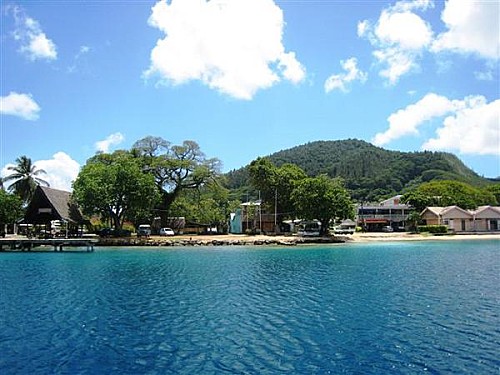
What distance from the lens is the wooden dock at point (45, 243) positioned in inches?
2039

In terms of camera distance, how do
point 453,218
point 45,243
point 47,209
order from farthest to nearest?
point 453,218
point 47,209
point 45,243

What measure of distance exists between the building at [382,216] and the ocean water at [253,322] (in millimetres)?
64715

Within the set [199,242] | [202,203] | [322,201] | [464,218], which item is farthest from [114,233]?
[464,218]

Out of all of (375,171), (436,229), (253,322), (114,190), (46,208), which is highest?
(375,171)

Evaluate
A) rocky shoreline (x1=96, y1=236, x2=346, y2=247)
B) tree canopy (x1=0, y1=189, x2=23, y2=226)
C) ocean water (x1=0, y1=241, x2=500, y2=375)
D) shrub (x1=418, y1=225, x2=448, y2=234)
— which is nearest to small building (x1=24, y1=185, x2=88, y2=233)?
tree canopy (x1=0, y1=189, x2=23, y2=226)

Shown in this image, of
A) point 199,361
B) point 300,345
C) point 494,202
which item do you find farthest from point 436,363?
point 494,202

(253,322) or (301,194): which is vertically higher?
(301,194)

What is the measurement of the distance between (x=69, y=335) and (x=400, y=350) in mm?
10936

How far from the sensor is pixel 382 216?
9556 cm

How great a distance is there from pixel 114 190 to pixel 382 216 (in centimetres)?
6095

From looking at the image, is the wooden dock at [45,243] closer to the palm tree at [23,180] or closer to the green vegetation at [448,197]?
the palm tree at [23,180]

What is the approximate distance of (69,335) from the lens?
15039 millimetres

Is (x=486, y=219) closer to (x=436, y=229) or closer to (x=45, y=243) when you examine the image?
(x=436, y=229)

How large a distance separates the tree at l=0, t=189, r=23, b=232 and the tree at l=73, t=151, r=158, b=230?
1229cm
